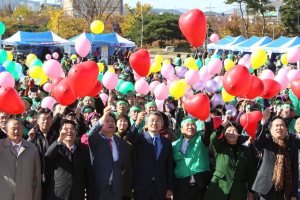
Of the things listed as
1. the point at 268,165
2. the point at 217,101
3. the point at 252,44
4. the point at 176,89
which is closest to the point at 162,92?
the point at 176,89

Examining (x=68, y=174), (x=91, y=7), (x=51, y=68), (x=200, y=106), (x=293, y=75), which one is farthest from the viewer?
(x=91, y=7)

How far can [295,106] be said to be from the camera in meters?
6.65

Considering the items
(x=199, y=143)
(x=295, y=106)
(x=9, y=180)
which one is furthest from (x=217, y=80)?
(x=9, y=180)

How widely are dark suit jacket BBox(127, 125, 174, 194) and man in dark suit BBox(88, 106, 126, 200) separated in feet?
0.56

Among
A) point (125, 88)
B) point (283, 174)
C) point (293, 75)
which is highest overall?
point (293, 75)

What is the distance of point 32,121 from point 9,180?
1.35 meters

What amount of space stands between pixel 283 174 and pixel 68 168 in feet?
7.70

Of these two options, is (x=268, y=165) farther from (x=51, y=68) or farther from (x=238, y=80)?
(x=51, y=68)

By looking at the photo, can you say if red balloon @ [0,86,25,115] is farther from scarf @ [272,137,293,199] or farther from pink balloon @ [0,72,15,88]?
scarf @ [272,137,293,199]

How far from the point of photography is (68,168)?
11.6 ft

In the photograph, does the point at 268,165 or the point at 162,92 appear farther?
the point at 162,92

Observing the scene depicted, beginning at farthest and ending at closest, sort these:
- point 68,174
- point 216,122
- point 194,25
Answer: point 194,25 → point 216,122 → point 68,174

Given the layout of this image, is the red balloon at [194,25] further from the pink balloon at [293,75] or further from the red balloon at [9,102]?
the red balloon at [9,102]

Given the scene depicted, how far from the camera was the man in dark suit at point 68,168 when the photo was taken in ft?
11.4
